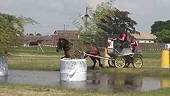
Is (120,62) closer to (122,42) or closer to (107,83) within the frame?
(122,42)

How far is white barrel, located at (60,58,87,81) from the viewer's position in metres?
18.2

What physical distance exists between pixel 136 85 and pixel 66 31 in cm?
987

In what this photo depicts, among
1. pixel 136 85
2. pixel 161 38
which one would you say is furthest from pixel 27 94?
pixel 161 38

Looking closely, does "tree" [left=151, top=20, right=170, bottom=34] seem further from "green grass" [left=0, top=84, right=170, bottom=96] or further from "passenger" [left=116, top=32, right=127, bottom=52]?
"green grass" [left=0, top=84, right=170, bottom=96]

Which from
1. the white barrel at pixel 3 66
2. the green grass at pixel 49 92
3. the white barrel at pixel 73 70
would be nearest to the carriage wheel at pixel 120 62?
the white barrel at pixel 73 70

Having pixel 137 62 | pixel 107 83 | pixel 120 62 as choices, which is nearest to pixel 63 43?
pixel 120 62

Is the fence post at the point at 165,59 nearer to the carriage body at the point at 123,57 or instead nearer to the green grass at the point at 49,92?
the carriage body at the point at 123,57

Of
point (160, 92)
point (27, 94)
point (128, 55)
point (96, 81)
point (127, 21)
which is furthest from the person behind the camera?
point (127, 21)

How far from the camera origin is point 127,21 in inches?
4454

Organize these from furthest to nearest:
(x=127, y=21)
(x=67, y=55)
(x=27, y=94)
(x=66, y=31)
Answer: (x=127, y=21) → (x=66, y=31) → (x=67, y=55) → (x=27, y=94)

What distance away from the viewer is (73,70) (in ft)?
59.7

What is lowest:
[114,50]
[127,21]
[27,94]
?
[27,94]

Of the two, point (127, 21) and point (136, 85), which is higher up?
point (127, 21)

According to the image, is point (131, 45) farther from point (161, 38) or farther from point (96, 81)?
point (161, 38)
